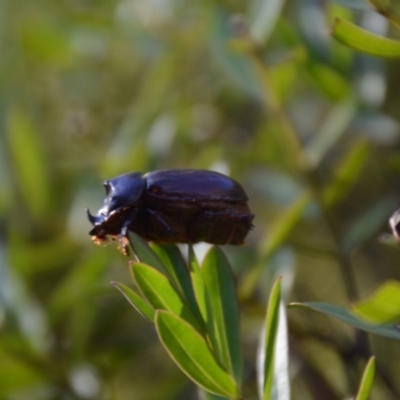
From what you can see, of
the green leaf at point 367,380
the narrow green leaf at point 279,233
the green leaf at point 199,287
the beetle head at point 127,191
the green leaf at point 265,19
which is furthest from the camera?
the green leaf at point 265,19

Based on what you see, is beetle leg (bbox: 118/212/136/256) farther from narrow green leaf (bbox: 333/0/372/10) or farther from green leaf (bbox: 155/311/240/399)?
narrow green leaf (bbox: 333/0/372/10)

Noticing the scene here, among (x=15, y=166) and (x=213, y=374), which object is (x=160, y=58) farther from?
(x=213, y=374)

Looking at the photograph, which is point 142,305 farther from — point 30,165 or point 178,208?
point 30,165

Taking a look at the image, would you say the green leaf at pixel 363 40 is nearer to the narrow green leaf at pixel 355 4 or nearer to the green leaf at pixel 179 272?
the narrow green leaf at pixel 355 4

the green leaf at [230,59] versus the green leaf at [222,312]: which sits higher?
the green leaf at [230,59]

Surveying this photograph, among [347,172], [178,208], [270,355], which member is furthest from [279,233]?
[270,355]

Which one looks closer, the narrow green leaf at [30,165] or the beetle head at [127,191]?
the beetle head at [127,191]

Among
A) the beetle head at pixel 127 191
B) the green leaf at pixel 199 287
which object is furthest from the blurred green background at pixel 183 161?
the green leaf at pixel 199 287
